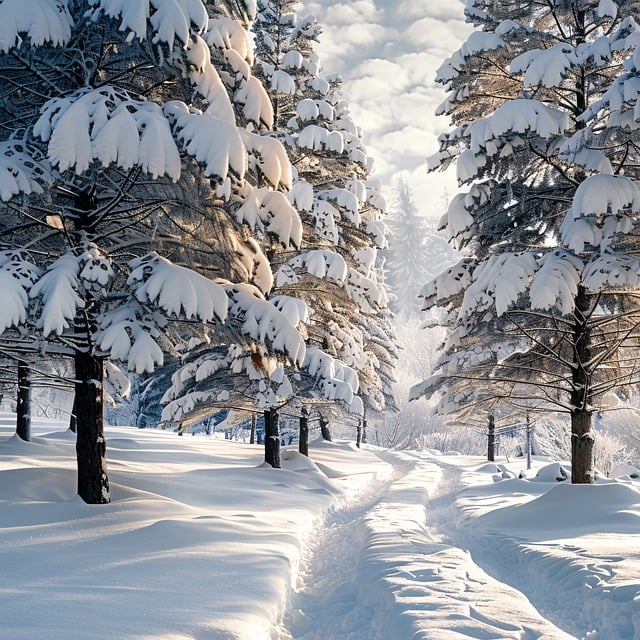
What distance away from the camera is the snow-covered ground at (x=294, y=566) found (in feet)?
13.2

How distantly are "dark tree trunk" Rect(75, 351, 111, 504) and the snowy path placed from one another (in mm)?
2900

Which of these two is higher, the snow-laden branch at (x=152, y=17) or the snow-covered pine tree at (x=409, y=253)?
the snow-covered pine tree at (x=409, y=253)

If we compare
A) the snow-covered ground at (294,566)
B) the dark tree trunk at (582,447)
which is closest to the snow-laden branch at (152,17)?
the snow-covered ground at (294,566)

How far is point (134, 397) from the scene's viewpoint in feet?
116

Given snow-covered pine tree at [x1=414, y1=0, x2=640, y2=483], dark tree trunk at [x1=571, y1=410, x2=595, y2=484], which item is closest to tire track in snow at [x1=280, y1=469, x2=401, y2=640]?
snow-covered pine tree at [x1=414, y1=0, x2=640, y2=483]

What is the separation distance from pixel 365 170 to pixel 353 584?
13.5 metres

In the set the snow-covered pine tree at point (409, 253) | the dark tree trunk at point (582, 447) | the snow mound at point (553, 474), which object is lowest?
the snow mound at point (553, 474)

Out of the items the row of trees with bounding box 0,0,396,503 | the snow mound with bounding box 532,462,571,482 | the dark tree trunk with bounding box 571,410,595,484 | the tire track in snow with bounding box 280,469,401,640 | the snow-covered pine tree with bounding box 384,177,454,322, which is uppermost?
the snow-covered pine tree with bounding box 384,177,454,322

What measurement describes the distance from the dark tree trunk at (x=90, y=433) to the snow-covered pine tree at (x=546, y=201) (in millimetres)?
5979

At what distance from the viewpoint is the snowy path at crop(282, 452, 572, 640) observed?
4230mm

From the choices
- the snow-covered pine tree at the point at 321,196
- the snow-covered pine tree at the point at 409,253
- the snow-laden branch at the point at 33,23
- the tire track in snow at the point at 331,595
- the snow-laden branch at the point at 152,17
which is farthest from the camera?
the snow-covered pine tree at the point at 409,253

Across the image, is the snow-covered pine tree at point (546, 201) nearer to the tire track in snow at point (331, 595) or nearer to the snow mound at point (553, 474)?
the tire track in snow at point (331, 595)

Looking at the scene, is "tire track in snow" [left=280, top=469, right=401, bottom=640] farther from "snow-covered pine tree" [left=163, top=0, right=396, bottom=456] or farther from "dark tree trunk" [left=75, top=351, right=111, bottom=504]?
"snow-covered pine tree" [left=163, top=0, right=396, bottom=456]

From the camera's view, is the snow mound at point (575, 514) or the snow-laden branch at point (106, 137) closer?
the snow-laden branch at point (106, 137)
